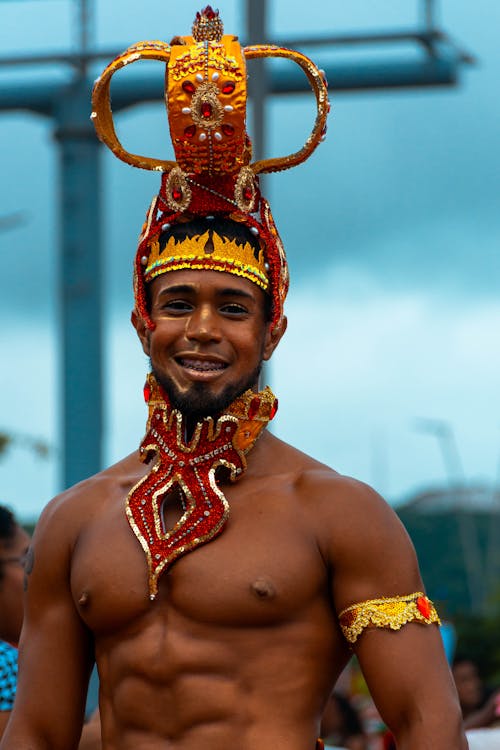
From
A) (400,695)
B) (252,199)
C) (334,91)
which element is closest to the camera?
(400,695)

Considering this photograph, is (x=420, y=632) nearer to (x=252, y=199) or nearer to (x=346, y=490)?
(x=346, y=490)

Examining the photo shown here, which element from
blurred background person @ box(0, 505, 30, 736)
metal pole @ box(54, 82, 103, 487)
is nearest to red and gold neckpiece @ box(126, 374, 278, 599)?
blurred background person @ box(0, 505, 30, 736)

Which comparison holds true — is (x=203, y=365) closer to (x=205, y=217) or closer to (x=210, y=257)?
(x=210, y=257)

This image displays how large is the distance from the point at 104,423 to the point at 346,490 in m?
5.05

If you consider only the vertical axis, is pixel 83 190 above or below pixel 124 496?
above

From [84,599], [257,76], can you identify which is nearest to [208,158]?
[84,599]

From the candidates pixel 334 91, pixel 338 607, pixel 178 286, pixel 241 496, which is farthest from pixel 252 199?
pixel 334 91

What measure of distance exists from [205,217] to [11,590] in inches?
77.4

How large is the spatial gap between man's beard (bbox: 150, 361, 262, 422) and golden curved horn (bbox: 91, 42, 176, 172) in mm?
615

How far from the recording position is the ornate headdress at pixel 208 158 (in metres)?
5.05

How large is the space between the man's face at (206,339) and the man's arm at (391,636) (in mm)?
429

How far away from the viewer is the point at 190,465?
16.7ft

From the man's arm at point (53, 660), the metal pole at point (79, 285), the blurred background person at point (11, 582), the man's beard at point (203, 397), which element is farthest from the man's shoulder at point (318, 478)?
the metal pole at point (79, 285)

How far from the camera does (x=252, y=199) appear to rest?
5180 mm
